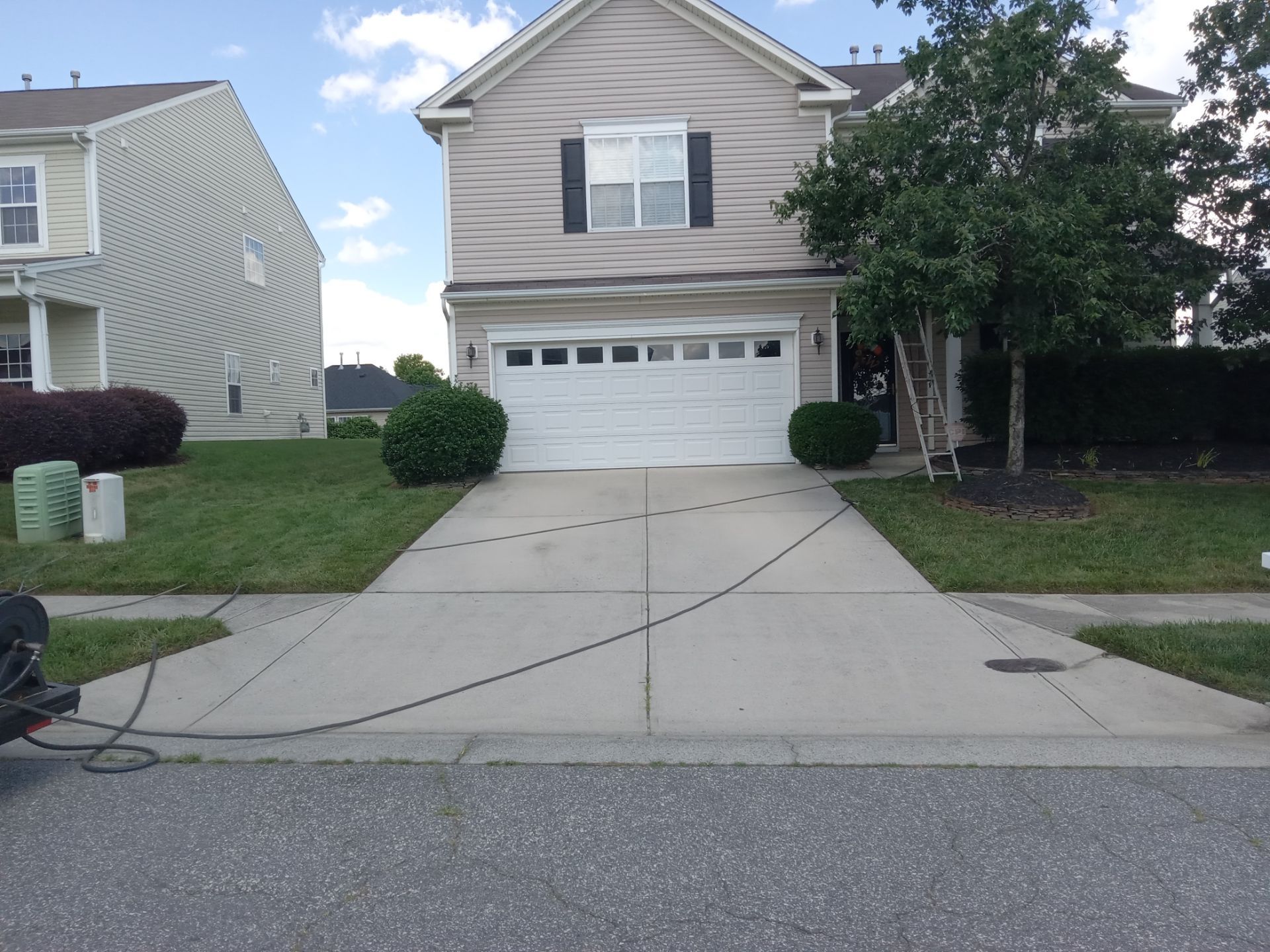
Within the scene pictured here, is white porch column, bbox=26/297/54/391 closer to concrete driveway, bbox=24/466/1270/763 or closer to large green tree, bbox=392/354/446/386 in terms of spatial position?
concrete driveway, bbox=24/466/1270/763

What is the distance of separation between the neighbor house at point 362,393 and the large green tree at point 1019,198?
144ft

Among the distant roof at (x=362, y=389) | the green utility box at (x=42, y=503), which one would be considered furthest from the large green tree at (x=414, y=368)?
the green utility box at (x=42, y=503)

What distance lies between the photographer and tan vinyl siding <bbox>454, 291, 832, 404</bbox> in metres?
15.9

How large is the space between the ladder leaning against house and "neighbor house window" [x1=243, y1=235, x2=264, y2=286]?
17205 millimetres

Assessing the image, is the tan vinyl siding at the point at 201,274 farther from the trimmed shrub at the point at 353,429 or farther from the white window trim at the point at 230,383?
the trimmed shrub at the point at 353,429

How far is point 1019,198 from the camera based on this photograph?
1084cm

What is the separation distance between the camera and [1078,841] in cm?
430

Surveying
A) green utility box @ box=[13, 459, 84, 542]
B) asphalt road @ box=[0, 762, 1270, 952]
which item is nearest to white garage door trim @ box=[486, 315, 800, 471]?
green utility box @ box=[13, 459, 84, 542]

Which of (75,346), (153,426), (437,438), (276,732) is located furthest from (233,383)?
(276,732)

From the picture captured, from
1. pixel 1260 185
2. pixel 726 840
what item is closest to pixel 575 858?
pixel 726 840

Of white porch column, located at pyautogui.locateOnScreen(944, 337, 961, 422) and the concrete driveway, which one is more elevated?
white porch column, located at pyautogui.locateOnScreen(944, 337, 961, 422)

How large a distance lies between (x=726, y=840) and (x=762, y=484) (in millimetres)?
9962

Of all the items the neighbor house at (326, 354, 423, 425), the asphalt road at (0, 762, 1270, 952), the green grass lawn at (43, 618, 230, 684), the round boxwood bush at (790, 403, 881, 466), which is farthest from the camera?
the neighbor house at (326, 354, 423, 425)

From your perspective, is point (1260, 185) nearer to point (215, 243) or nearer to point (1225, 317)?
point (1225, 317)
